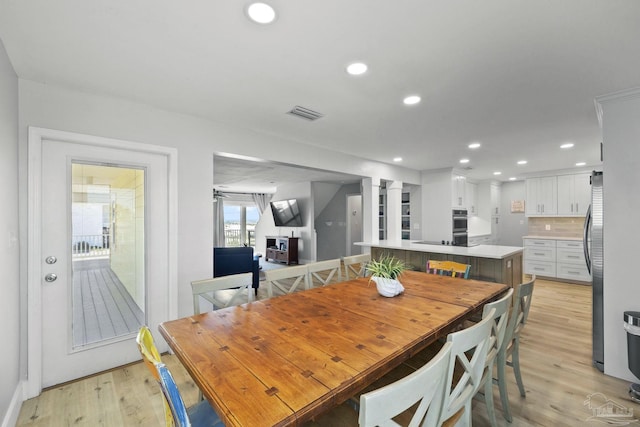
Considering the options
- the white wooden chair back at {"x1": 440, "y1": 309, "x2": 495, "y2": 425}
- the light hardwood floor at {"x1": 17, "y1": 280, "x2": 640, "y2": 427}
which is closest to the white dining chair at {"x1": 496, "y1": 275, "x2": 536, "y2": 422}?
the light hardwood floor at {"x1": 17, "y1": 280, "x2": 640, "y2": 427}

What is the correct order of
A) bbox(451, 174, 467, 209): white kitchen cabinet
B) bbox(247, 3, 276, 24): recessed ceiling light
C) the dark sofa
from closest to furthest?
bbox(247, 3, 276, 24): recessed ceiling light
the dark sofa
bbox(451, 174, 467, 209): white kitchen cabinet

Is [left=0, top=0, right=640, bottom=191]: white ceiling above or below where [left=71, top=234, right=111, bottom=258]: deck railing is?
above

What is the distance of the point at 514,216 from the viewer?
7.46m

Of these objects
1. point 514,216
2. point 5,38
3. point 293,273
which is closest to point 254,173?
point 293,273

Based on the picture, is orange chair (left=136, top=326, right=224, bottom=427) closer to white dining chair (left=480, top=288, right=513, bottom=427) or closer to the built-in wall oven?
white dining chair (left=480, top=288, right=513, bottom=427)

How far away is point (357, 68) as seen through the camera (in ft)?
6.43

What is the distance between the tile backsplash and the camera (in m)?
5.98

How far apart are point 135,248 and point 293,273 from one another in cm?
154

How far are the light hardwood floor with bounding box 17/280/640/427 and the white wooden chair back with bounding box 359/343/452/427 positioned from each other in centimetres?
47

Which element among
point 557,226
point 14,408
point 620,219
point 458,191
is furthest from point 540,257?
point 14,408

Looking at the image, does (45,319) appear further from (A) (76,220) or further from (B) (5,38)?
(B) (5,38)

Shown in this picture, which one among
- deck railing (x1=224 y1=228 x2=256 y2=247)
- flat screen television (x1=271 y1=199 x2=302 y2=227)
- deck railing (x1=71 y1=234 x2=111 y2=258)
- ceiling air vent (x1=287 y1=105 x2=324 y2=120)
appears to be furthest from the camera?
deck railing (x1=224 y1=228 x2=256 y2=247)

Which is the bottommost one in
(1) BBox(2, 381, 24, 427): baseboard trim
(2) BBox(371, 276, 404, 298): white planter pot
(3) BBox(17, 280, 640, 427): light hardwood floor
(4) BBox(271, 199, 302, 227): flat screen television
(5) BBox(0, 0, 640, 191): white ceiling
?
(3) BBox(17, 280, 640, 427): light hardwood floor

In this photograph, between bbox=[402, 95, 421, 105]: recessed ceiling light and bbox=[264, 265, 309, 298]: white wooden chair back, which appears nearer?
bbox=[264, 265, 309, 298]: white wooden chair back
